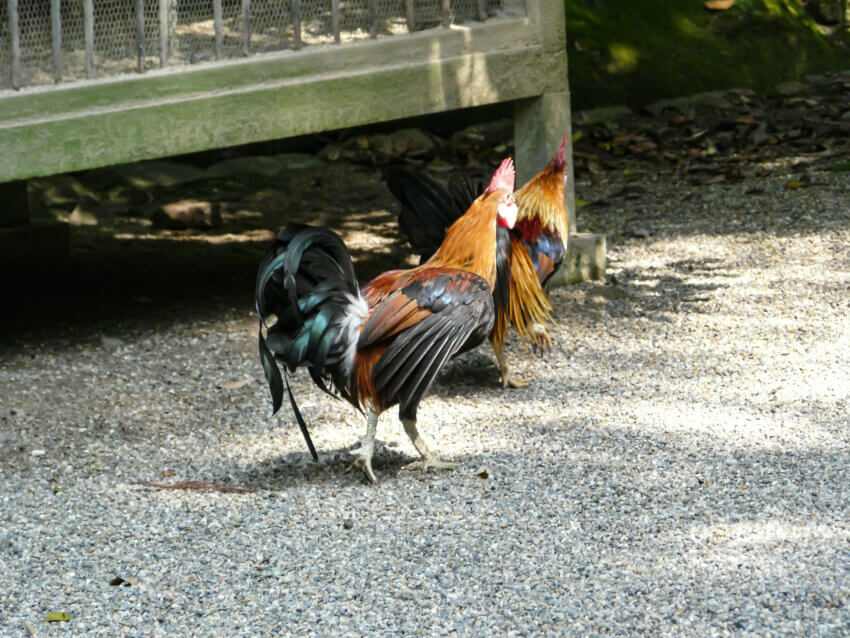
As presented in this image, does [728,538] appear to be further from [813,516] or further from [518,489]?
[518,489]

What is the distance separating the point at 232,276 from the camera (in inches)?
316

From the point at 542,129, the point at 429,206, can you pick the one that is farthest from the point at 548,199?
the point at 542,129

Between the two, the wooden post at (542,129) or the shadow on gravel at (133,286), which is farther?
the wooden post at (542,129)

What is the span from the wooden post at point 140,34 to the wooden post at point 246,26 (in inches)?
22.6

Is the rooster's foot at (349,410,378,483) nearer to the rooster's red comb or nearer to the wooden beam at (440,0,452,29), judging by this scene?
the rooster's red comb

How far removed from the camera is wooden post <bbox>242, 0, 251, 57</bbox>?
237 inches

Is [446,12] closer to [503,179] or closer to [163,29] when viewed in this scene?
[163,29]

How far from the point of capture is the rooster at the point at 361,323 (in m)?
4.19

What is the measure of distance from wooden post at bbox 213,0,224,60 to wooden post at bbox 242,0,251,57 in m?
0.13

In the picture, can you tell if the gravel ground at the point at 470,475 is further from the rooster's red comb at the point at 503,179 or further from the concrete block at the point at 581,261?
the rooster's red comb at the point at 503,179

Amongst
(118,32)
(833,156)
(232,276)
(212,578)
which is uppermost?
(118,32)

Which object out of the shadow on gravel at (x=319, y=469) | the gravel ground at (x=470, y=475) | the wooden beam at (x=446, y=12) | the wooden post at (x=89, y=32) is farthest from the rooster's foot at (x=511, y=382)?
the wooden post at (x=89, y=32)

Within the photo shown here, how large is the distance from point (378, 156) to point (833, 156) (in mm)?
4563

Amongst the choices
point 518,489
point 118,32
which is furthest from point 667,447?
point 118,32
